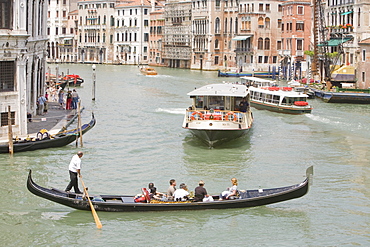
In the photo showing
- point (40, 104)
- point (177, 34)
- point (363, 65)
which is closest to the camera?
point (40, 104)

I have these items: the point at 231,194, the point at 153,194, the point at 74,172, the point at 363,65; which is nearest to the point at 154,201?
the point at 153,194

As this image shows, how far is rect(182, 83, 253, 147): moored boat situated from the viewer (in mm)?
22641

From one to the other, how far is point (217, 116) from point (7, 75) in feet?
21.6

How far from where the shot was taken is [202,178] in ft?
60.2

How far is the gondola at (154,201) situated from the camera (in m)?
14.3

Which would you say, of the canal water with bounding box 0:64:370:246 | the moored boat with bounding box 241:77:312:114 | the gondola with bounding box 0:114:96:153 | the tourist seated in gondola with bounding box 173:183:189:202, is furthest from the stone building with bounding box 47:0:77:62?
the tourist seated in gondola with bounding box 173:183:189:202

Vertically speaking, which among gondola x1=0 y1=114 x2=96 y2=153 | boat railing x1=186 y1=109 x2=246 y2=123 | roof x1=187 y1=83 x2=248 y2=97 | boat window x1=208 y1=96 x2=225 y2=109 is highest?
roof x1=187 y1=83 x2=248 y2=97

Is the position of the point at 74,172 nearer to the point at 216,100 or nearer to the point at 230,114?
the point at 230,114

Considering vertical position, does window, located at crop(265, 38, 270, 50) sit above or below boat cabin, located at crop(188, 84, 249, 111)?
above

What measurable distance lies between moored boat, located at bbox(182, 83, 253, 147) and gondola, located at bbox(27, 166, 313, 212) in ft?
25.2

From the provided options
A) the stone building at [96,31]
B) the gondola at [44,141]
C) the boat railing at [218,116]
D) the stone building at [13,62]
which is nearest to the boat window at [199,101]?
the boat railing at [218,116]

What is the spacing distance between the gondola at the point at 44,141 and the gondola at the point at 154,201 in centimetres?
564

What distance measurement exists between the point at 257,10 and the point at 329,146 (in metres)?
46.9

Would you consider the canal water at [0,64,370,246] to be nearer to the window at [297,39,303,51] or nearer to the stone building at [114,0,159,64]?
the window at [297,39,303,51]
